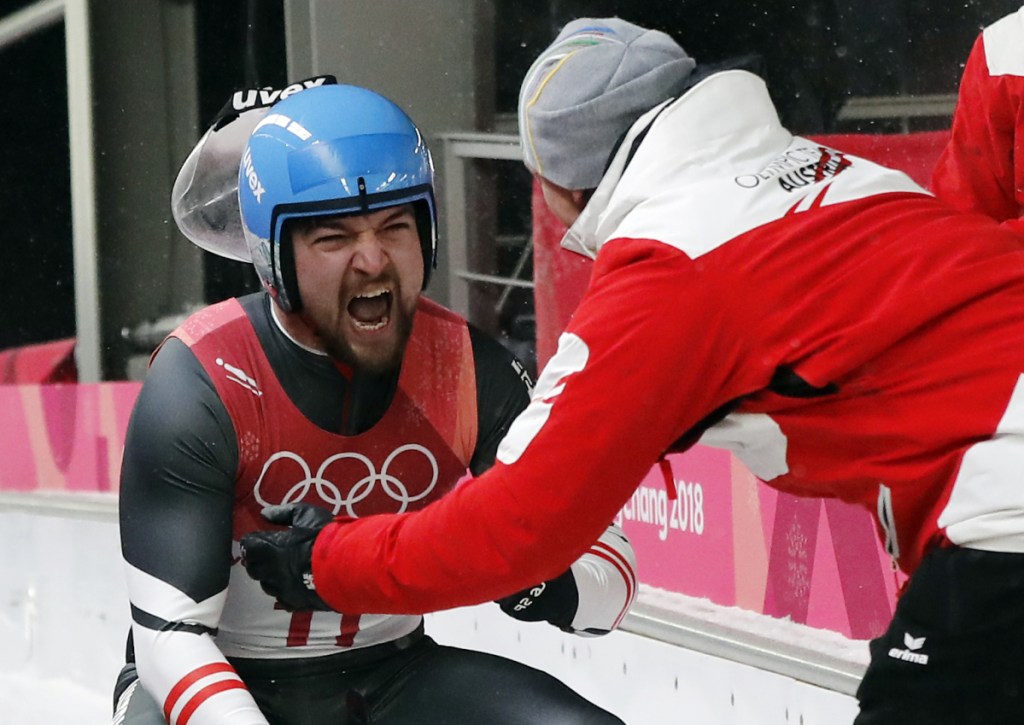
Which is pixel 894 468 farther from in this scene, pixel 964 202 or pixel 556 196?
pixel 964 202

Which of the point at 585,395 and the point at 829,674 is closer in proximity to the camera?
the point at 585,395

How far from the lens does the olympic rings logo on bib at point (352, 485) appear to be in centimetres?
221

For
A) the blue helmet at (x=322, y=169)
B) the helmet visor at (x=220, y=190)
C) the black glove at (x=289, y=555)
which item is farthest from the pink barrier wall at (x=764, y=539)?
the black glove at (x=289, y=555)

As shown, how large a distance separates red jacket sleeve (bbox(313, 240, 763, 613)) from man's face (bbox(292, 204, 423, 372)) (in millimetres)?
442

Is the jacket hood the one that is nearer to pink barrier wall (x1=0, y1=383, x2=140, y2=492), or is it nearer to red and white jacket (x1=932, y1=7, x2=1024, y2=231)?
red and white jacket (x1=932, y1=7, x2=1024, y2=231)

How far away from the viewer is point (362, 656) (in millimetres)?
2307

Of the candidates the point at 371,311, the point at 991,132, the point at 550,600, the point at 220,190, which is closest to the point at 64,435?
the point at 220,190

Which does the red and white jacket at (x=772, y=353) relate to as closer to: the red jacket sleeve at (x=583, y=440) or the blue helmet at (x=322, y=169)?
the red jacket sleeve at (x=583, y=440)

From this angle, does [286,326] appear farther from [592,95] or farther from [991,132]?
[991,132]

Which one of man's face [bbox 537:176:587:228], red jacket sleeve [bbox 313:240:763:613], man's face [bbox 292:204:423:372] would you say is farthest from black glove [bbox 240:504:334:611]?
man's face [bbox 537:176:587:228]

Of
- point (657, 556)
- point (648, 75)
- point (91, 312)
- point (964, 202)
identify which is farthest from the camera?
point (91, 312)

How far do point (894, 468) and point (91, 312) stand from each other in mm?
5933

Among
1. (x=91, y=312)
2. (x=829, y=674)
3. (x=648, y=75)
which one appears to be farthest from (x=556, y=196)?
(x=91, y=312)

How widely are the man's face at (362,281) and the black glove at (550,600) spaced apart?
400 mm
